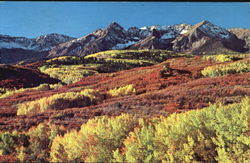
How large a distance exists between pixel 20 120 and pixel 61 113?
1782mm

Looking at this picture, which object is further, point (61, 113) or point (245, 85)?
point (245, 85)

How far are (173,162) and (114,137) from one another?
180cm

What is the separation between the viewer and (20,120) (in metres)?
10.8

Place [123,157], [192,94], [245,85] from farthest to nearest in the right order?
[245,85] → [192,94] → [123,157]

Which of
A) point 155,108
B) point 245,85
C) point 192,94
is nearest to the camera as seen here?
point 155,108

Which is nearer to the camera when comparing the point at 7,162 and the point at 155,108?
the point at 7,162

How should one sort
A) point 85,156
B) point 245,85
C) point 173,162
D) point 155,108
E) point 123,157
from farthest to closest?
point 245,85 < point 155,108 < point 85,156 < point 123,157 < point 173,162

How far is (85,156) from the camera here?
591cm

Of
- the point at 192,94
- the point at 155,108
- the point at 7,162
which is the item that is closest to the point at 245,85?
the point at 192,94

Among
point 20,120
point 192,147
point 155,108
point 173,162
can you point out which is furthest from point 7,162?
point 155,108

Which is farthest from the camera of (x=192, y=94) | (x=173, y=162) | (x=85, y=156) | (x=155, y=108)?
(x=192, y=94)

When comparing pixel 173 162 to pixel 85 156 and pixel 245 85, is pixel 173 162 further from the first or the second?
pixel 245 85

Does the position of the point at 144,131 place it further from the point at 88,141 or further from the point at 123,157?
the point at 88,141

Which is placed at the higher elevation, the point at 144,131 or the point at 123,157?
the point at 144,131
